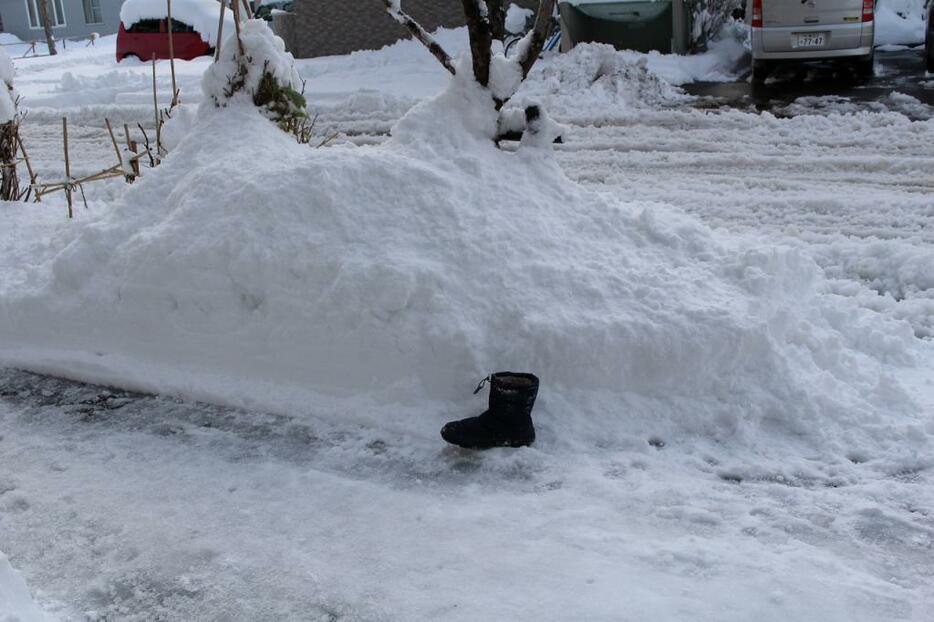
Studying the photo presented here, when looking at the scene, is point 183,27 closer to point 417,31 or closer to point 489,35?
point 417,31

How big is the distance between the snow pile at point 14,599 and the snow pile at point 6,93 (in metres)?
4.15

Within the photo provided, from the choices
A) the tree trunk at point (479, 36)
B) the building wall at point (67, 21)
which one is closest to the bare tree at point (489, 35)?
the tree trunk at point (479, 36)

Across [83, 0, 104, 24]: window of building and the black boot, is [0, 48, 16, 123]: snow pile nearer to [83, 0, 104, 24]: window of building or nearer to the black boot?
the black boot

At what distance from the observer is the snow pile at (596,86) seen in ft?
37.7

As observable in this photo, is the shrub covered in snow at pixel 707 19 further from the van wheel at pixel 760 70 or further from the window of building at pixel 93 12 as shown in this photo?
the window of building at pixel 93 12

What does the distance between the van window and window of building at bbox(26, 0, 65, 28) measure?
22.3 meters

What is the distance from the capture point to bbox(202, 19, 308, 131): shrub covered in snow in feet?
16.6

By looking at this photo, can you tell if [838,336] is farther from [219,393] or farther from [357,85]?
[357,85]

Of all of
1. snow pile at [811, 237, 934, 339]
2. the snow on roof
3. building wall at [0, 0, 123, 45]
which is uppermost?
building wall at [0, 0, 123, 45]

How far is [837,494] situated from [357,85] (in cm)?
1203

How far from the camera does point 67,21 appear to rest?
39000 millimetres

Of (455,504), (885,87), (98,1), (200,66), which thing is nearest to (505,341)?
(455,504)

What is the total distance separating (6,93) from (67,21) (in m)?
37.3

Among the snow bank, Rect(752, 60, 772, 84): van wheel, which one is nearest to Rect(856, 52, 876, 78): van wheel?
Rect(752, 60, 772, 84): van wheel
